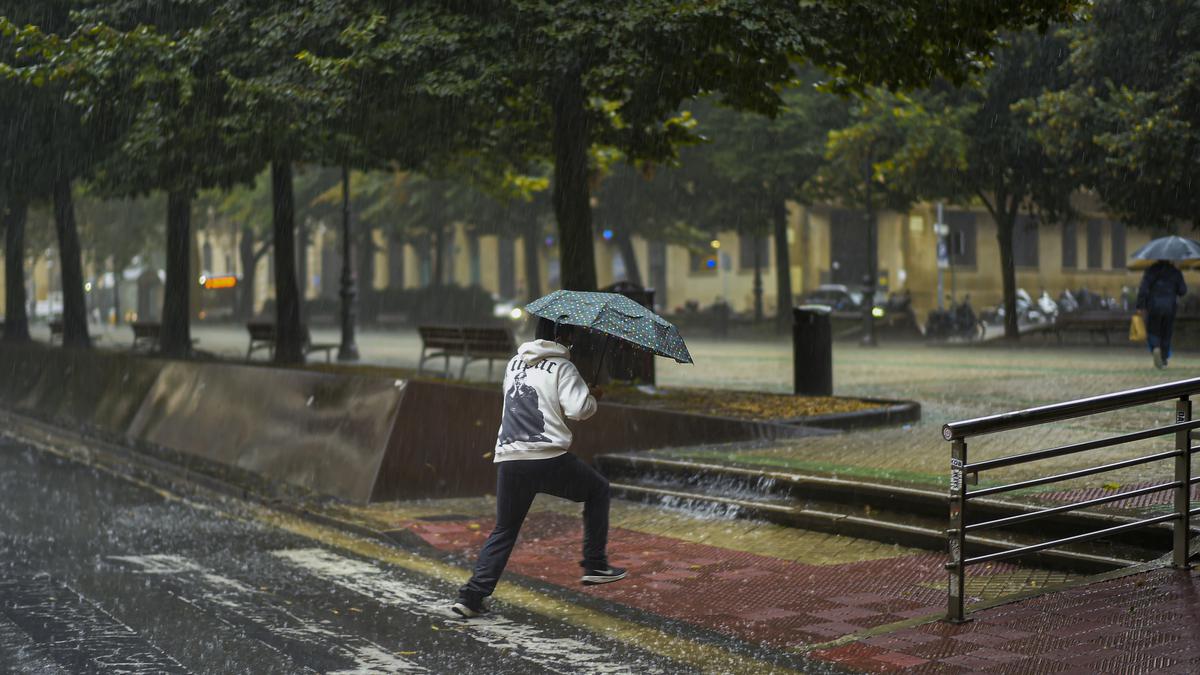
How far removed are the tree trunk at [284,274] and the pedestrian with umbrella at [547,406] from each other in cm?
1678

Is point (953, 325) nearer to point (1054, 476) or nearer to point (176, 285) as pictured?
point (176, 285)

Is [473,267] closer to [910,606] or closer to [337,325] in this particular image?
[337,325]

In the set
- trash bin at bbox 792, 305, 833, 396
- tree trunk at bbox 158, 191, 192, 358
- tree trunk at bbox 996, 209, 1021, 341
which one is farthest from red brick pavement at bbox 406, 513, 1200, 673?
tree trunk at bbox 996, 209, 1021, 341

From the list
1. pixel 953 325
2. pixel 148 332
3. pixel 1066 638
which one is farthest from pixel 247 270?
pixel 1066 638

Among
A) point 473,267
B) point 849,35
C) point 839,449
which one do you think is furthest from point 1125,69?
point 473,267

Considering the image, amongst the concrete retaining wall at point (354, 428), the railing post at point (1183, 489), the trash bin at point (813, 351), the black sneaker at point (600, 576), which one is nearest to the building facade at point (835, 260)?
the trash bin at point (813, 351)

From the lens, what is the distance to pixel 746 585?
25.7ft

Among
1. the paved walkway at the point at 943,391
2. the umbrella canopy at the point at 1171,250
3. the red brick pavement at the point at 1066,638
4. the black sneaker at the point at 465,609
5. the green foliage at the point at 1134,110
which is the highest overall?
the green foliage at the point at 1134,110

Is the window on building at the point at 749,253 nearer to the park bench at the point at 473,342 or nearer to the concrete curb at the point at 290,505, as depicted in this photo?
the park bench at the point at 473,342

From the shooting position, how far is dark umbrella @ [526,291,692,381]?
6.75m

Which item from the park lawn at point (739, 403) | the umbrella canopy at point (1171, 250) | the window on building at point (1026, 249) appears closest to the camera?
the park lawn at point (739, 403)

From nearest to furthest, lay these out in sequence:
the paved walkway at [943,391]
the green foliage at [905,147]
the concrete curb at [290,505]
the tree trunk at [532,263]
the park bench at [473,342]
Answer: the concrete curb at [290,505]
the paved walkway at [943,391]
the park bench at [473,342]
the green foliage at [905,147]
the tree trunk at [532,263]

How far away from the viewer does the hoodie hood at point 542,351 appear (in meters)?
6.98

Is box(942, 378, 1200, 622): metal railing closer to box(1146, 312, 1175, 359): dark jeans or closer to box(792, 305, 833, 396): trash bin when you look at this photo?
box(792, 305, 833, 396): trash bin
